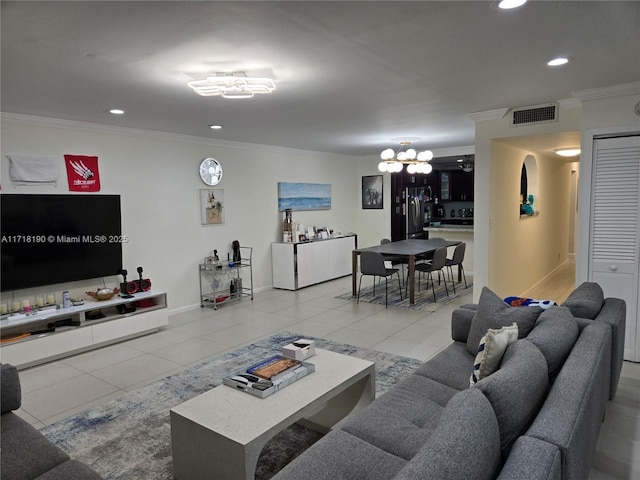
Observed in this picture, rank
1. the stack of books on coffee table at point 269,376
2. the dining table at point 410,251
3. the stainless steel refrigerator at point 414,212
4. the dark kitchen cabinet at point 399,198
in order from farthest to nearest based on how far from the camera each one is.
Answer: the stainless steel refrigerator at point 414,212, the dark kitchen cabinet at point 399,198, the dining table at point 410,251, the stack of books on coffee table at point 269,376

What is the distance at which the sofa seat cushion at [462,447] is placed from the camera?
1.13 metres

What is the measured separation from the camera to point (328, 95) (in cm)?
368

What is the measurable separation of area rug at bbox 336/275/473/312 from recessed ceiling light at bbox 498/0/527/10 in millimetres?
4124

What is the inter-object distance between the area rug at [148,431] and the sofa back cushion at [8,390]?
532 mm

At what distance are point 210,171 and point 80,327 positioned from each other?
2799 mm

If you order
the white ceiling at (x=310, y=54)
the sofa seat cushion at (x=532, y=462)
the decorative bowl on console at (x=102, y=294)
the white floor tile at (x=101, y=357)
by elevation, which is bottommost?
the white floor tile at (x=101, y=357)

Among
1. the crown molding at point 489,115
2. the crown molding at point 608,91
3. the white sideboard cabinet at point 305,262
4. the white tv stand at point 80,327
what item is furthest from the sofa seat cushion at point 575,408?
the white sideboard cabinet at point 305,262

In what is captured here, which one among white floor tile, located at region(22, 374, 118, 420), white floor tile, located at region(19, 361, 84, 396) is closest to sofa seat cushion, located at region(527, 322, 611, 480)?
white floor tile, located at region(22, 374, 118, 420)

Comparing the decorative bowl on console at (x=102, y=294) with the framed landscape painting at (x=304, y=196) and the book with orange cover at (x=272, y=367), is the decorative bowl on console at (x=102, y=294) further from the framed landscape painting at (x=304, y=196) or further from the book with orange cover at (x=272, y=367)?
the framed landscape painting at (x=304, y=196)

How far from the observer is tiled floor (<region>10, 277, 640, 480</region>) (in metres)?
2.76

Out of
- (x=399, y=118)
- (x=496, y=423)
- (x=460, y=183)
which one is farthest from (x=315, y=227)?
(x=496, y=423)

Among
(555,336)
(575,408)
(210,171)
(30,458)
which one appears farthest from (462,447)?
(210,171)

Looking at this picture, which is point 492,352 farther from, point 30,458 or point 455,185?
point 455,185

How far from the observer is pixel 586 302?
2.67 metres
